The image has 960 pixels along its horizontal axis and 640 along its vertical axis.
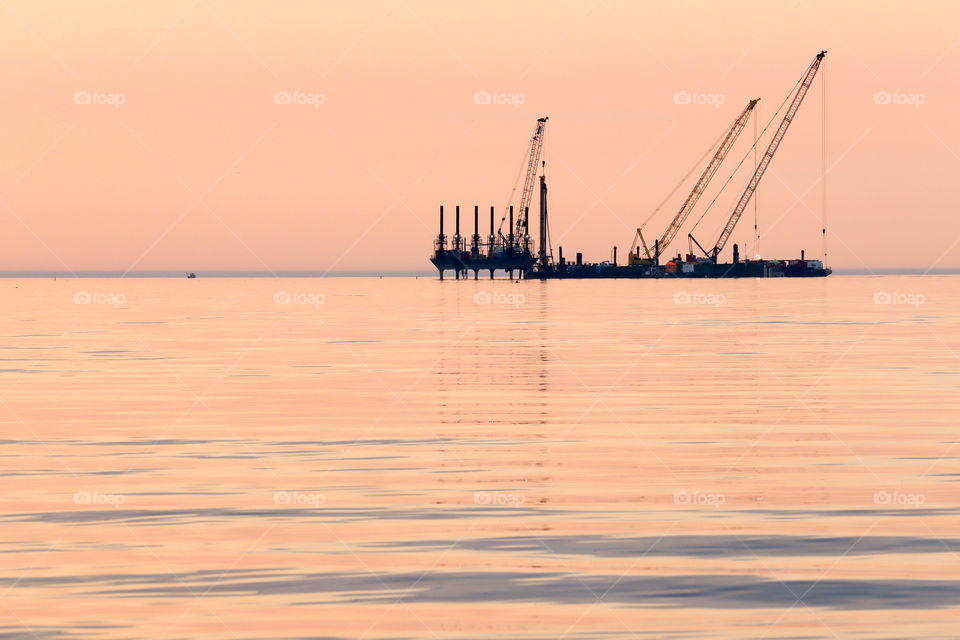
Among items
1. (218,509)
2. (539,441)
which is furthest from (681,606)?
(539,441)

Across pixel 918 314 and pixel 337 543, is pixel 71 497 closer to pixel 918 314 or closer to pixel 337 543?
pixel 337 543

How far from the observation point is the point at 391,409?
36625 millimetres

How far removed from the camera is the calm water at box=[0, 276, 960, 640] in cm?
1477

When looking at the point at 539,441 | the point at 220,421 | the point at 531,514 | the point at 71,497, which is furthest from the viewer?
the point at 220,421

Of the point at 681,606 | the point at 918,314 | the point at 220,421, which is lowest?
the point at 681,606

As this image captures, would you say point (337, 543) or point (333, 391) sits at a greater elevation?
point (333, 391)

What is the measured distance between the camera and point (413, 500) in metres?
21.8

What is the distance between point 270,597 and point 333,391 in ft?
88.3

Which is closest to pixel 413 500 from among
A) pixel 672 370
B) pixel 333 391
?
pixel 333 391

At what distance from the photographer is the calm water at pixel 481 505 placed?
48.5ft

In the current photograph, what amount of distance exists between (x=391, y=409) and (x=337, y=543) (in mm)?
18283

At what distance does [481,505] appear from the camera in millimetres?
21312

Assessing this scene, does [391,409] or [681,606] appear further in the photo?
[391,409]

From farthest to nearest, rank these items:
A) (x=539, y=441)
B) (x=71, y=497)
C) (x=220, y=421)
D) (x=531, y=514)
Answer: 1. (x=220, y=421)
2. (x=539, y=441)
3. (x=71, y=497)
4. (x=531, y=514)
